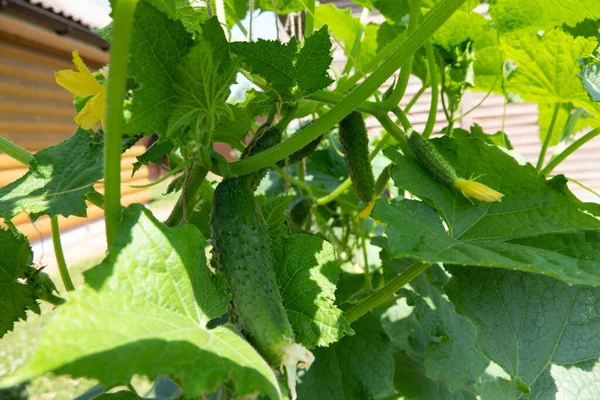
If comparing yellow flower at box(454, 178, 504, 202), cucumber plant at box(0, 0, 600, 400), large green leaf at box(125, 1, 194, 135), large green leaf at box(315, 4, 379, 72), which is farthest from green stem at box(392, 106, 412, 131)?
large green leaf at box(315, 4, 379, 72)

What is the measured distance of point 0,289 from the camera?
743 millimetres

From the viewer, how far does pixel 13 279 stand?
74cm

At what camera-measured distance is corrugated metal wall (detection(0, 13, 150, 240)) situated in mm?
4621

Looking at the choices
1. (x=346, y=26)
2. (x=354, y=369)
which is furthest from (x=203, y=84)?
(x=346, y=26)

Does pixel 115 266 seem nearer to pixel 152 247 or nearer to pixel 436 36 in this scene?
pixel 152 247

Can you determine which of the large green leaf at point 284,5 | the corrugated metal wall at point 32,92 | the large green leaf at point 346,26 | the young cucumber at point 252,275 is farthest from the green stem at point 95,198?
the corrugated metal wall at point 32,92

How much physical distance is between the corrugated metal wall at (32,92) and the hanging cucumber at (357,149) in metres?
4.03

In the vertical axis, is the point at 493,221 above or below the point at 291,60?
below

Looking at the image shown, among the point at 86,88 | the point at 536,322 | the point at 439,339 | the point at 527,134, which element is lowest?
the point at 527,134

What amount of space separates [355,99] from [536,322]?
0.46 meters

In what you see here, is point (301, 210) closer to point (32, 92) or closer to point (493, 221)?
point (493, 221)

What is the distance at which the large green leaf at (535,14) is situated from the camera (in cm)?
107

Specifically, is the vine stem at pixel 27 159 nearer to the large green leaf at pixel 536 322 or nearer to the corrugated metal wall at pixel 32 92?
the large green leaf at pixel 536 322

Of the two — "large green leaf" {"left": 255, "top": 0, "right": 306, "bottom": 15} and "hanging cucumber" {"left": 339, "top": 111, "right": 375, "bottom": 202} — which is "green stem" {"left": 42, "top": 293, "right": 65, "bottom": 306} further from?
"large green leaf" {"left": 255, "top": 0, "right": 306, "bottom": 15}
